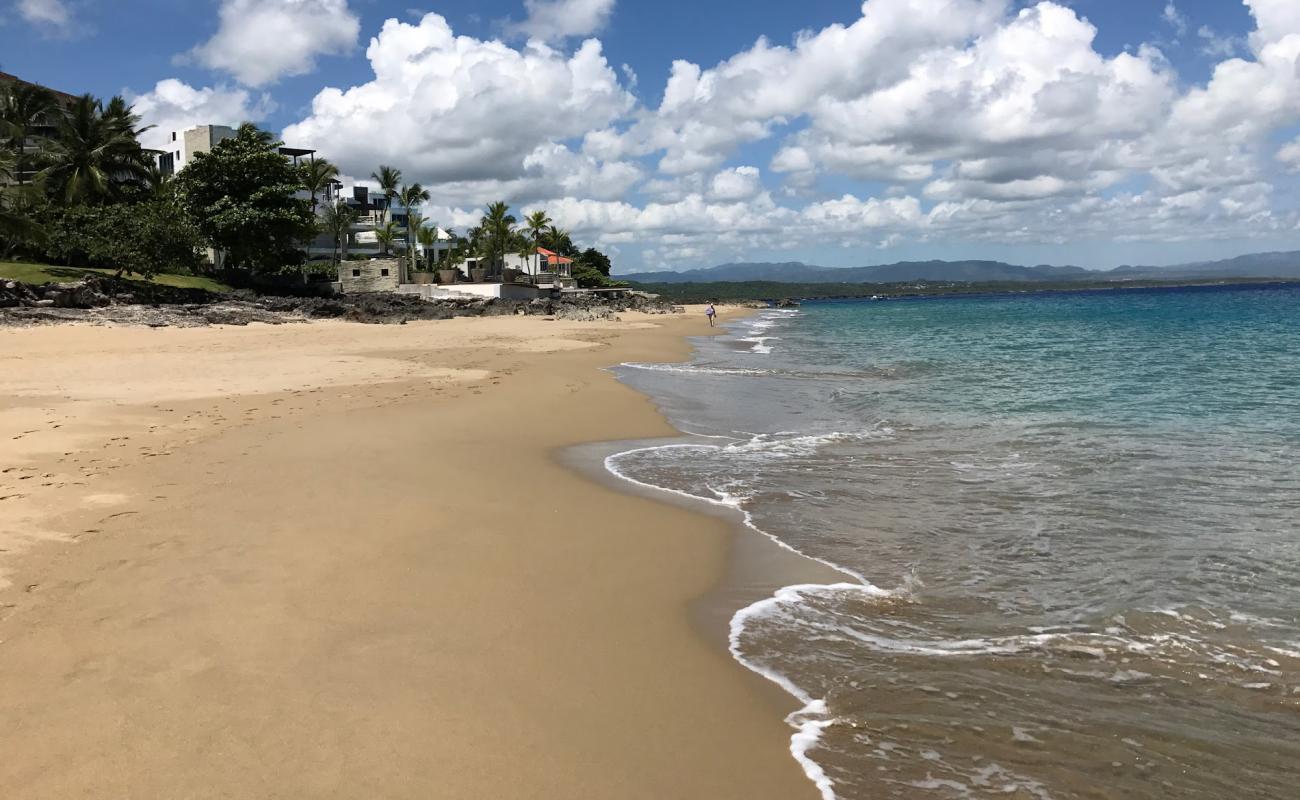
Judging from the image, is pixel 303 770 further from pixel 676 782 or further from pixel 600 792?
pixel 676 782

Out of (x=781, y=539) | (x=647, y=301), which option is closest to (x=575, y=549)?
(x=781, y=539)

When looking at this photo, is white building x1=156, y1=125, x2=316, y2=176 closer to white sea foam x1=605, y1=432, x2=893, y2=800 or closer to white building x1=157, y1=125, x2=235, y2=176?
white building x1=157, y1=125, x2=235, y2=176

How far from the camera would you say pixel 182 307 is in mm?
30562

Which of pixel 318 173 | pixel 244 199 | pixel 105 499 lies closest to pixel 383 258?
pixel 318 173

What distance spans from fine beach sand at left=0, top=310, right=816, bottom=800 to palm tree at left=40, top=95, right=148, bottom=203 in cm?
4079

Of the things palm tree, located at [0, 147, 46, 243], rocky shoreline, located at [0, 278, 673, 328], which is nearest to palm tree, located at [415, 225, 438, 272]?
rocky shoreline, located at [0, 278, 673, 328]

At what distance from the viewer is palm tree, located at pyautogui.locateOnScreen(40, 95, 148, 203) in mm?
42625

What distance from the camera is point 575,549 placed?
6.64 meters

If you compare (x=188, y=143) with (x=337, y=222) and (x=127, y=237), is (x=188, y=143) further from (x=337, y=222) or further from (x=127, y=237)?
(x=127, y=237)

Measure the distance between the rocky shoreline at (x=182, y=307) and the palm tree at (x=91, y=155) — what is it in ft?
39.8

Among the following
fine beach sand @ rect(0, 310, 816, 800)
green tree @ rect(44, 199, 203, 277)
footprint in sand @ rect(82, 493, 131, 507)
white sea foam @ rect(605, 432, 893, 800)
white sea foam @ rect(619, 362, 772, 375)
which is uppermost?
green tree @ rect(44, 199, 203, 277)

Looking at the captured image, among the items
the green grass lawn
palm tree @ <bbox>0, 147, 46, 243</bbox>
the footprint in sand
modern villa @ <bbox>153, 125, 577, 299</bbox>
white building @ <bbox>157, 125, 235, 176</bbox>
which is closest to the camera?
the footprint in sand

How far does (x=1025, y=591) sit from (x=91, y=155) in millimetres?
52976

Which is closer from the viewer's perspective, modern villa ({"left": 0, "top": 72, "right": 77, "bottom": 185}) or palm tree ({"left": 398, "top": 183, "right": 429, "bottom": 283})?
modern villa ({"left": 0, "top": 72, "right": 77, "bottom": 185})
